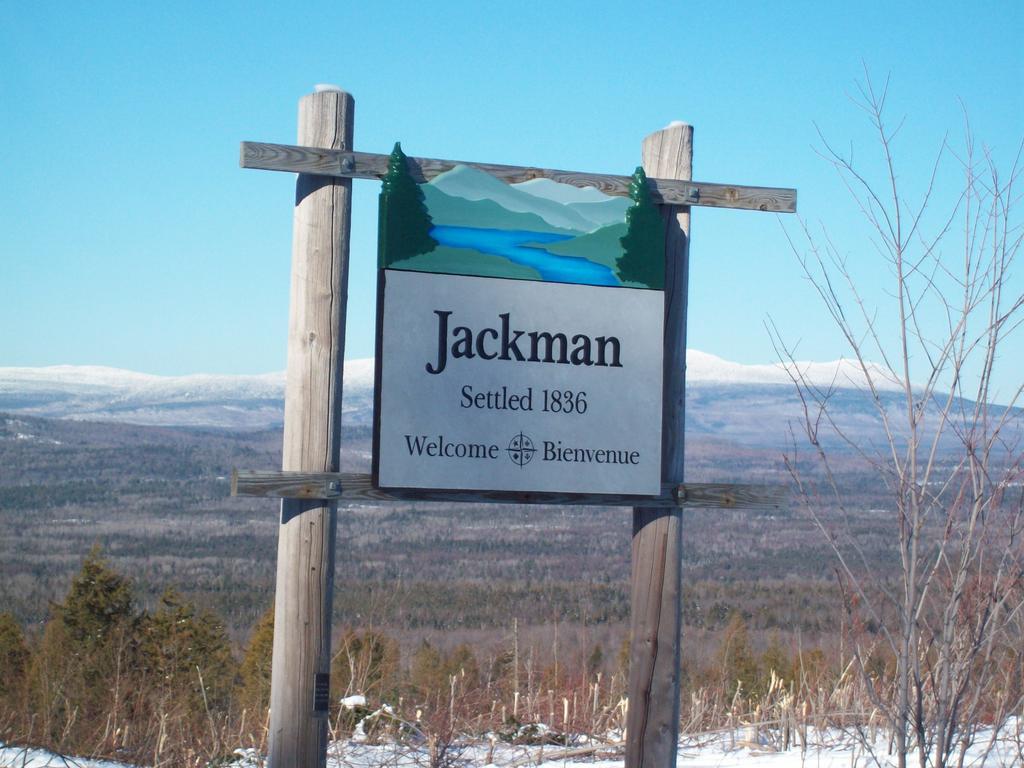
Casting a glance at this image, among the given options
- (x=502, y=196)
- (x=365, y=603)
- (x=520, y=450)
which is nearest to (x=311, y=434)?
(x=520, y=450)

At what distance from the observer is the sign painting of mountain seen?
13.8ft

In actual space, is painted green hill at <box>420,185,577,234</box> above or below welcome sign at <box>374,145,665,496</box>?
above

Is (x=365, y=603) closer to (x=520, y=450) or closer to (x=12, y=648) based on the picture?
(x=12, y=648)

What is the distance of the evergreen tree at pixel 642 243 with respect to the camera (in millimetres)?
4516

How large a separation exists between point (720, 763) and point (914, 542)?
2400 mm

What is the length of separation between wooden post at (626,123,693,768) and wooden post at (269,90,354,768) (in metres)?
1.26

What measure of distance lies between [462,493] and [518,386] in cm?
47

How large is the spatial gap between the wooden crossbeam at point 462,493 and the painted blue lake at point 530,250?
0.87 meters

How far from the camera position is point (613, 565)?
68.7 meters

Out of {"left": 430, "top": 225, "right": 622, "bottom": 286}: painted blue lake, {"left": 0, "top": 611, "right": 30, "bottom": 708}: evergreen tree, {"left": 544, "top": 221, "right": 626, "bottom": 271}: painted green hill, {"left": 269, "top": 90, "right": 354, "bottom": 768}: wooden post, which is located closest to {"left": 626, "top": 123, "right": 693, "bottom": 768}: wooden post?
{"left": 544, "top": 221, "right": 626, "bottom": 271}: painted green hill

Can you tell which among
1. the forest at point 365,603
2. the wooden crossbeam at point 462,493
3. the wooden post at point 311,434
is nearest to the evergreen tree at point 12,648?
the forest at point 365,603

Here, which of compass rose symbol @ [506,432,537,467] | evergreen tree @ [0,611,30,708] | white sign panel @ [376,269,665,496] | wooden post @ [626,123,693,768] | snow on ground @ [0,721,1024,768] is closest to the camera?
white sign panel @ [376,269,665,496]

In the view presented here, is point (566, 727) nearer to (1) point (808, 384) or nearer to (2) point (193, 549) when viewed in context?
(1) point (808, 384)

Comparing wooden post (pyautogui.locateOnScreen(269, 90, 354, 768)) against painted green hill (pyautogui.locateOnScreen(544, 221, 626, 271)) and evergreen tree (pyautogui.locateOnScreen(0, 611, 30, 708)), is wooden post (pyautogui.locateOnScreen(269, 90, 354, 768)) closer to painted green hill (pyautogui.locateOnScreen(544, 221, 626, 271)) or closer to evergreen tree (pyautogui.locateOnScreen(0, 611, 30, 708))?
painted green hill (pyautogui.locateOnScreen(544, 221, 626, 271))
